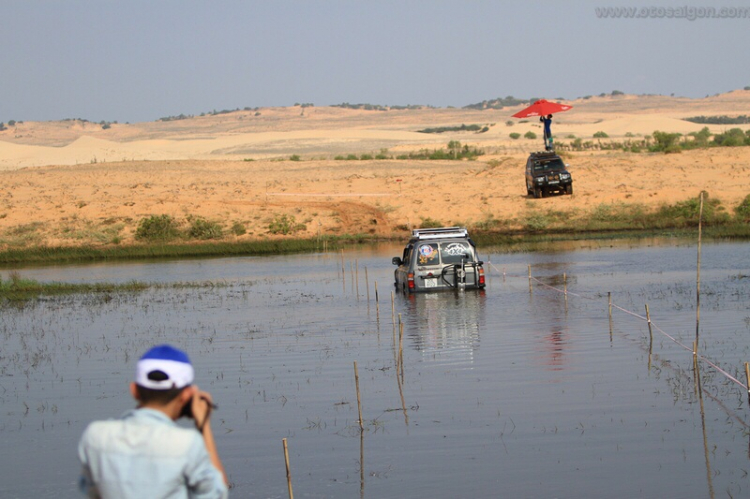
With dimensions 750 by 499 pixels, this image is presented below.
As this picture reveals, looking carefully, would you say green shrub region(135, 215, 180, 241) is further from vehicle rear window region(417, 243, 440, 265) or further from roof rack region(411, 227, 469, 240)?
vehicle rear window region(417, 243, 440, 265)

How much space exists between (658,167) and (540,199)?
10085mm

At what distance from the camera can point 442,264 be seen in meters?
23.4

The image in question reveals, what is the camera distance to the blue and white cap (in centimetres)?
451

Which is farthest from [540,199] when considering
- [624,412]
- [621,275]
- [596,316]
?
[624,412]

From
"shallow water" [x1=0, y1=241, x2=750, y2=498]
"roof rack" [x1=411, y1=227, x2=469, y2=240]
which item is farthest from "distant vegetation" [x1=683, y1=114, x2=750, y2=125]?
"roof rack" [x1=411, y1=227, x2=469, y2=240]

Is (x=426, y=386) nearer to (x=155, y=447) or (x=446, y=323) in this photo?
(x=446, y=323)

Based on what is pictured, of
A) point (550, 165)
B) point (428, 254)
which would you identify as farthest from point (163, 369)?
point (550, 165)

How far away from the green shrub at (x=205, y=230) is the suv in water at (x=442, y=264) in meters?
26.7

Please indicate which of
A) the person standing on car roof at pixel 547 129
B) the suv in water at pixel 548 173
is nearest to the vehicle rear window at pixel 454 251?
the person standing on car roof at pixel 547 129

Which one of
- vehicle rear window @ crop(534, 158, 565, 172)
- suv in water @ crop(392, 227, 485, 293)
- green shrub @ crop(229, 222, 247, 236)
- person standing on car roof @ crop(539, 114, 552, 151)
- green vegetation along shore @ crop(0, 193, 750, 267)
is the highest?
person standing on car roof @ crop(539, 114, 552, 151)

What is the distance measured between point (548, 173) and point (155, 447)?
4486 cm

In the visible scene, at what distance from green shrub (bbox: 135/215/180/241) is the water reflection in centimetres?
2798

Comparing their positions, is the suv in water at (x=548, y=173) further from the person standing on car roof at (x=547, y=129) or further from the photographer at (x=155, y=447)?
the photographer at (x=155, y=447)

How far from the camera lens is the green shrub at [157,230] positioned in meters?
49.1
